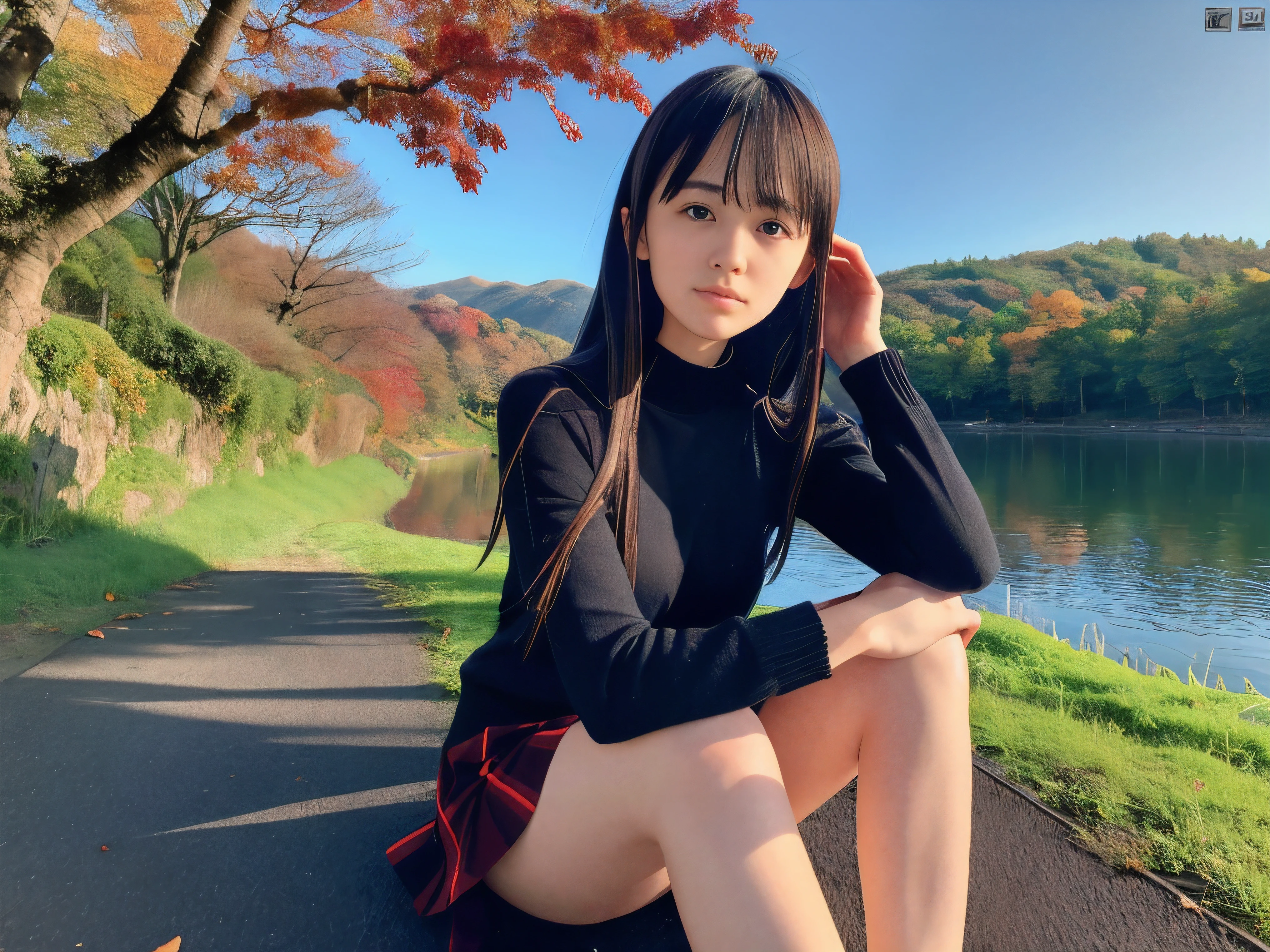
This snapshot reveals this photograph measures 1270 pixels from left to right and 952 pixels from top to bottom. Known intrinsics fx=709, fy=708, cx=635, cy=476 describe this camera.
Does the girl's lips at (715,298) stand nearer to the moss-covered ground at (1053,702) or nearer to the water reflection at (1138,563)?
A: the moss-covered ground at (1053,702)

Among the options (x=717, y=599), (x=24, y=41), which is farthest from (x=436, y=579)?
(x=717, y=599)

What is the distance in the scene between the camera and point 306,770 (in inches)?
74.2

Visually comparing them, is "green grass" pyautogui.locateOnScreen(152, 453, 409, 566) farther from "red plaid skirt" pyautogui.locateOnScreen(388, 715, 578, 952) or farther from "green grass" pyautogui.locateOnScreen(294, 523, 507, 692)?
"red plaid skirt" pyautogui.locateOnScreen(388, 715, 578, 952)

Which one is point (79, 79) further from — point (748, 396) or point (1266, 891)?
point (1266, 891)

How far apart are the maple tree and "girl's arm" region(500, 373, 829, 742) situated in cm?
407

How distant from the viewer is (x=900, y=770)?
3.37 feet

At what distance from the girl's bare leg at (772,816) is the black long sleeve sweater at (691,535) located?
2.8 inches

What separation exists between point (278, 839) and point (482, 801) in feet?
2.47

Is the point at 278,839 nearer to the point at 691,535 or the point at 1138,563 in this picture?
the point at 691,535

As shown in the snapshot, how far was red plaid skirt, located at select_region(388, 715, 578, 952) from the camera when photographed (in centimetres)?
104

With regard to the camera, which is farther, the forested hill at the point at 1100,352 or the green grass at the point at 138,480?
the forested hill at the point at 1100,352

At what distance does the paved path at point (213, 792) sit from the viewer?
4.15ft

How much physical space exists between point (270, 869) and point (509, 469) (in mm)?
995

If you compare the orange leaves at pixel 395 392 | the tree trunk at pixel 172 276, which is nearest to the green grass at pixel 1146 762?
the tree trunk at pixel 172 276
